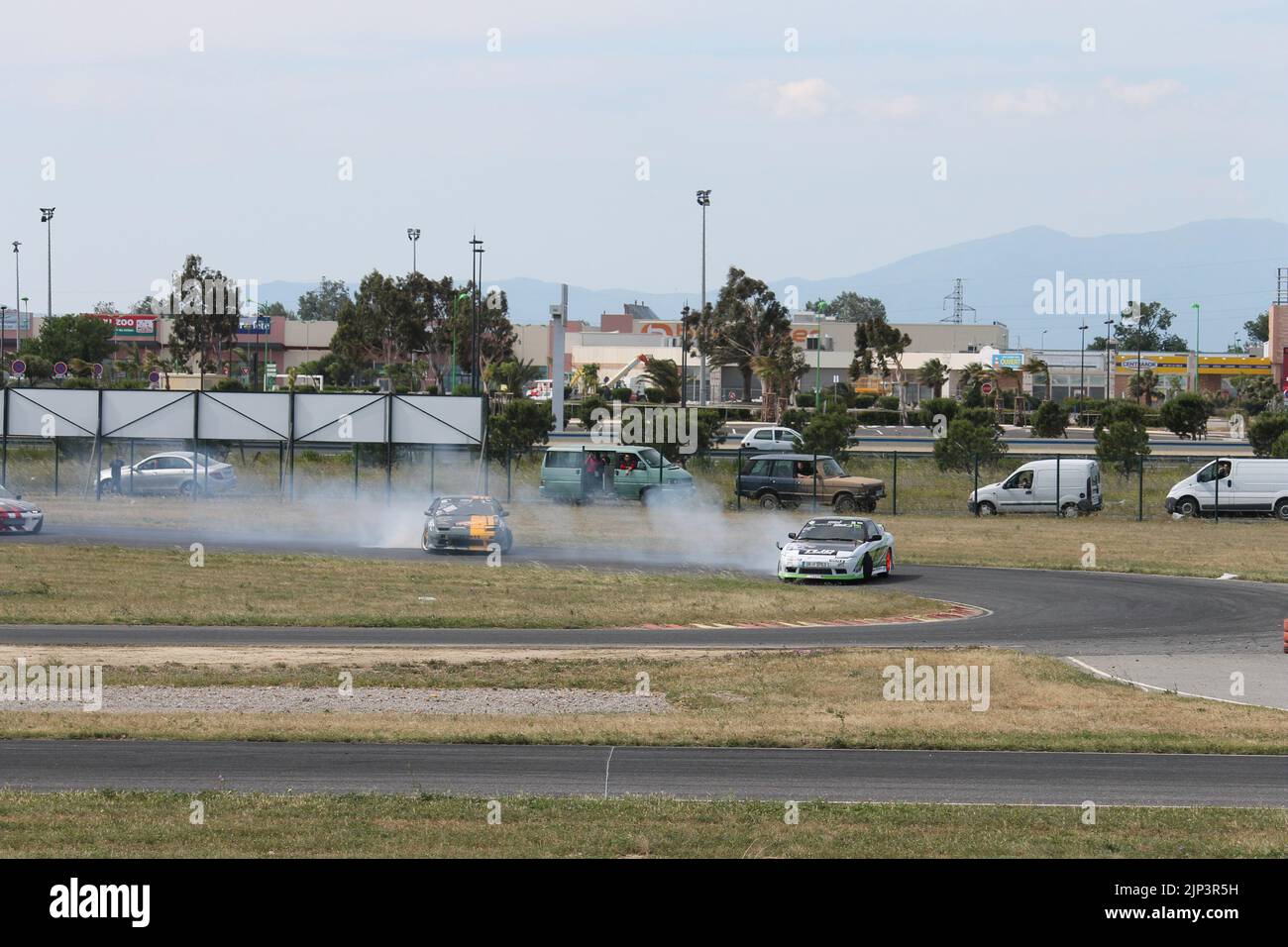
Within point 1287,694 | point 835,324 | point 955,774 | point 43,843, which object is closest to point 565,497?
point 1287,694

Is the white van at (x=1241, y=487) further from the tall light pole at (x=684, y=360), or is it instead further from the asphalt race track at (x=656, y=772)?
the tall light pole at (x=684, y=360)

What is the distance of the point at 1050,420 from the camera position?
79.6 m

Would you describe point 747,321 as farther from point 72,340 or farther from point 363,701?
point 363,701

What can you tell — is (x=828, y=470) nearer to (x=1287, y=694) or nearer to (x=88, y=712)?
(x=1287, y=694)

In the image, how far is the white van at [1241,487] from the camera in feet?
139

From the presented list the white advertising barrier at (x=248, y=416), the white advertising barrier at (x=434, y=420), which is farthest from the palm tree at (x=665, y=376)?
the white advertising barrier at (x=248, y=416)

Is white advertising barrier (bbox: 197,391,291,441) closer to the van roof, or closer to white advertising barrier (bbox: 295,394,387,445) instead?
white advertising barrier (bbox: 295,394,387,445)

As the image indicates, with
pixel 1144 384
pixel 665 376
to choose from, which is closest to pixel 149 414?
pixel 665 376

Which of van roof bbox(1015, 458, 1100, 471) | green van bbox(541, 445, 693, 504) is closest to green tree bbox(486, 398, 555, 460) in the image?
green van bbox(541, 445, 693, 504)

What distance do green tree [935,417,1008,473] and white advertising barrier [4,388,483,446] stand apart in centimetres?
1671

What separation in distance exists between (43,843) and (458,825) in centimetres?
311

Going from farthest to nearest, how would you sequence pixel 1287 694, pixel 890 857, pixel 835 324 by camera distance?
pixel 835 324
pixel 1287 694
pixel 890 857

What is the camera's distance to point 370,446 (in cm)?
5138
